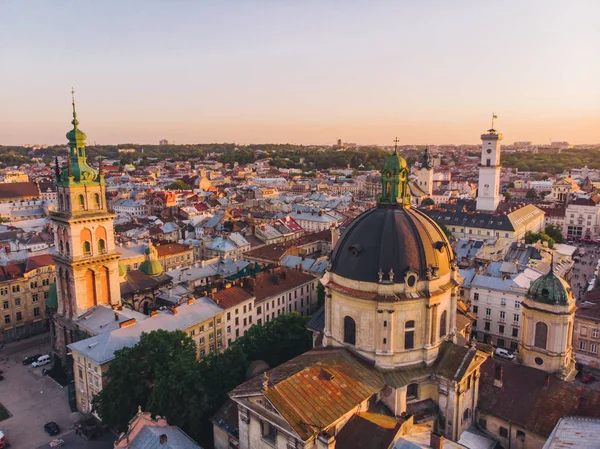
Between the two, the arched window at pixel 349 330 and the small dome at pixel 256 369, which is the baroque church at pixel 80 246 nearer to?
the small dome at pixel 256 369

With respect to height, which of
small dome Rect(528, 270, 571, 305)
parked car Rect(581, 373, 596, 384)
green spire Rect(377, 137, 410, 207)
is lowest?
parked car Rect(581, 373, 596, 384)

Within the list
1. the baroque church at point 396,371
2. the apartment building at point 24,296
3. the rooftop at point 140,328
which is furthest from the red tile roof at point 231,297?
the apartment building at point 24,296

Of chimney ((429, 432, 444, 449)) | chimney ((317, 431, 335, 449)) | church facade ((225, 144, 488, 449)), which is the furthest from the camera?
church facade ((225, 144, 488, 449))

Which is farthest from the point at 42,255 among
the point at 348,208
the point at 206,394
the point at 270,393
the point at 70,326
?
the point at 348,208

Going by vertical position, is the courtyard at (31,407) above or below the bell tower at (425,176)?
below

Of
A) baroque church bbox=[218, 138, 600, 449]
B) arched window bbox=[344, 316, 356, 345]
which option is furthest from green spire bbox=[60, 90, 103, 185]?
arched window bbox=[344, 316, 356, 345]

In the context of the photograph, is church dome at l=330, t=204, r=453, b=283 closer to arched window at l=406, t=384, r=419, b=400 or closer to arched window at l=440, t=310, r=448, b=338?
arched window at l=440, t=310, r=448, b=338
